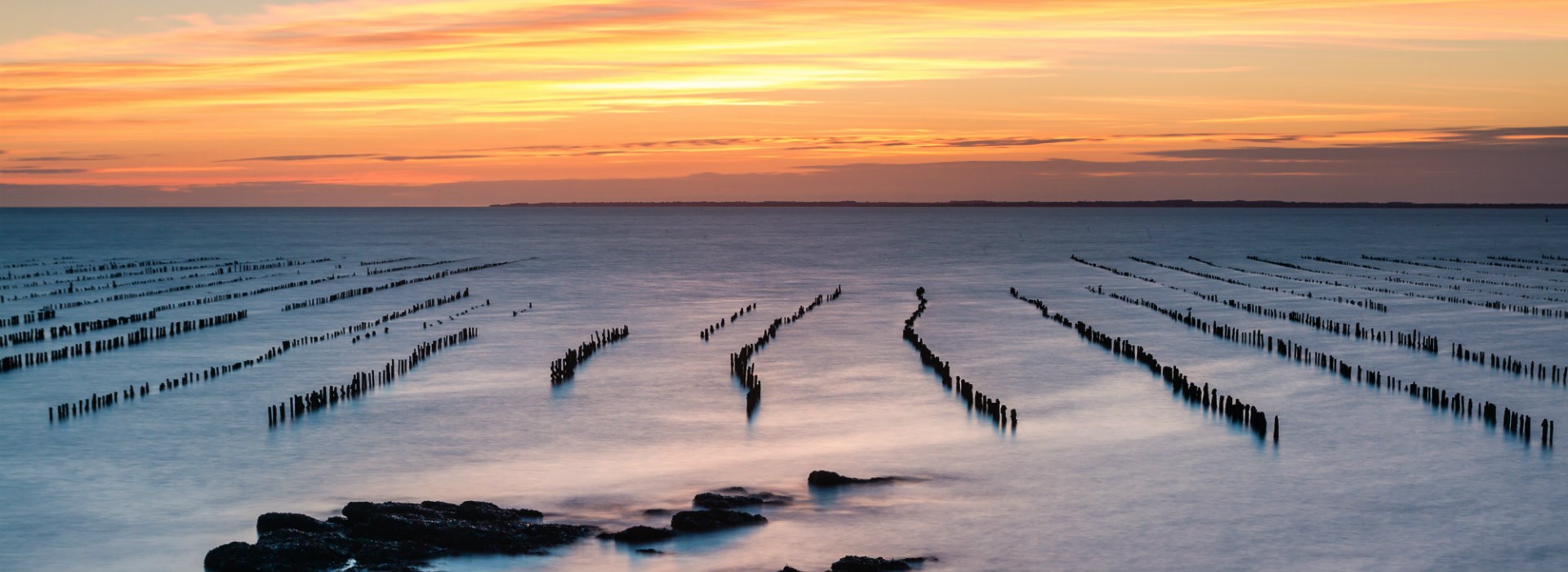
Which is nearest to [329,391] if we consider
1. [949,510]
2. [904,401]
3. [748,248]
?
[904,401]

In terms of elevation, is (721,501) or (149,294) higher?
(149,294)

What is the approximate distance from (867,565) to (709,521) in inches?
146

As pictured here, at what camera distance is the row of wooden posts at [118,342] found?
4675cm

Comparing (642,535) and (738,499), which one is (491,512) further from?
(738,499)

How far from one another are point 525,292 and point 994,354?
41986 mm

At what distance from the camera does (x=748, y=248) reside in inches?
6334

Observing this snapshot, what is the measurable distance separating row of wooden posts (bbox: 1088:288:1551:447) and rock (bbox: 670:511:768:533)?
19680mm

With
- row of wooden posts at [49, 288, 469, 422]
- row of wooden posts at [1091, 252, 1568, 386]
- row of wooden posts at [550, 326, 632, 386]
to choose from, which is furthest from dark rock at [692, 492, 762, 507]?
row of wooden posts at [1091, 252, 1568, 386]

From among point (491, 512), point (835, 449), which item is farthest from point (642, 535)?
point (835, 449)

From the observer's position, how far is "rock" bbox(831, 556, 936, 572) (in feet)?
70.3

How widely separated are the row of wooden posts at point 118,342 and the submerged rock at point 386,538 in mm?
27895

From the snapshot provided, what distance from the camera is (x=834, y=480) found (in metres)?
27.7

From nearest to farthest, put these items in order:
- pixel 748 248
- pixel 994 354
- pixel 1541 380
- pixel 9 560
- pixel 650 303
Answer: pixel 9 560
pixel 1541 380
pixel 994 354
pixel 650 303
pixel 748 248

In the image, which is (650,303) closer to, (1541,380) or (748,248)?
(1541,380)
